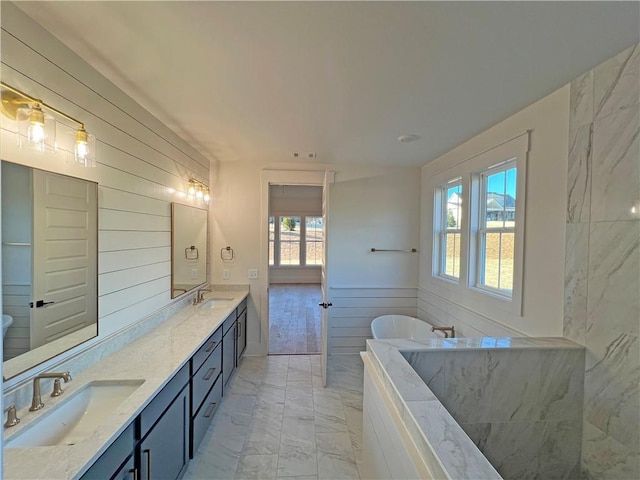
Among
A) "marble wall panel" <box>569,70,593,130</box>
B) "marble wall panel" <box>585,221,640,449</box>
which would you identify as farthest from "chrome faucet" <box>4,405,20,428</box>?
"marble wall panel" <box>569,70,593,130</box>

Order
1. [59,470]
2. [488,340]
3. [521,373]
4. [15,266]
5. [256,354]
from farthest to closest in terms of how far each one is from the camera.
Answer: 1. [256,354]
2. [488,340]
3. [521,373]
4. [15,266]
5. [59,470]

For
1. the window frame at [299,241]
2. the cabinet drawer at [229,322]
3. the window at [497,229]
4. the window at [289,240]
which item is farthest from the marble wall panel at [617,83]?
the window at [289,240]

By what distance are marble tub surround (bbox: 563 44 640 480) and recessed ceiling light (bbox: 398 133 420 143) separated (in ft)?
3.75


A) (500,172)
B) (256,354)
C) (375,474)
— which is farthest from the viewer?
(256,354)

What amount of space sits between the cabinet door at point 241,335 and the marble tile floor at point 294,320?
51 centimetres

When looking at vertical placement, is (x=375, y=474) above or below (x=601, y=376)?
below

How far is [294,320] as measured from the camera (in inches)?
218

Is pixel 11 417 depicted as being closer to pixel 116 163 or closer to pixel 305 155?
pixel 116 163

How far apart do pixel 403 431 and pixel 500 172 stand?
221cm

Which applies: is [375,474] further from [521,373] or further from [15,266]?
[15,266]

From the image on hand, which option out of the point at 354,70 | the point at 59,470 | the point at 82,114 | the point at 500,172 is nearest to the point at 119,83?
the point at 82,114

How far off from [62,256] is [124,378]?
27.4 inches

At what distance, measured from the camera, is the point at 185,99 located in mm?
2100

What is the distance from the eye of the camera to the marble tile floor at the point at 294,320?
4281 millimetres
